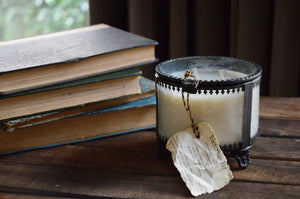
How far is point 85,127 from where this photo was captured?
85 centimetres

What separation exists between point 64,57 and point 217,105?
0.30 meters

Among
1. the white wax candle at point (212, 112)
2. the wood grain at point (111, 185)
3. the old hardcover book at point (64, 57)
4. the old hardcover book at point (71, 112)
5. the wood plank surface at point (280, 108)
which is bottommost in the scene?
the wood grain at point (111, 185)

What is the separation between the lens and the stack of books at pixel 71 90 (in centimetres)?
77

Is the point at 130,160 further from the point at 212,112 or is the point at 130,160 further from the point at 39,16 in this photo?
the point at 39,16

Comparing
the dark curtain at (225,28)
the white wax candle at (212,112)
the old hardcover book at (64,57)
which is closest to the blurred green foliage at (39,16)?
the dark curtain at (225,28)

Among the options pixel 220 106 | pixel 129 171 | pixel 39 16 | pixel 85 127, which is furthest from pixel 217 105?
pixel 39 16

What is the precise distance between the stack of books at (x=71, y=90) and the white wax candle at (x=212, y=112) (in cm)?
13

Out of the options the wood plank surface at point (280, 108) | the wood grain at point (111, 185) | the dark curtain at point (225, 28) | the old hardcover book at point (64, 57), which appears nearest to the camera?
the wood grain at point (111, 185)

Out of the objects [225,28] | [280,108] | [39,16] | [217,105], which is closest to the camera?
[217,105]

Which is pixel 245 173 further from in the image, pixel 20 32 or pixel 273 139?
pixel 20 32

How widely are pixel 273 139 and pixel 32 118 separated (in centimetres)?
46

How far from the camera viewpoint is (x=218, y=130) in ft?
2.26

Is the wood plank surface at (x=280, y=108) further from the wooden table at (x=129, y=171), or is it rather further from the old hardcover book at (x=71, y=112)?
the old hardcover book at (x=71, y=112)

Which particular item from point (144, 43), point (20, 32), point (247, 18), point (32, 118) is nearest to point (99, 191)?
point (32, 118)
